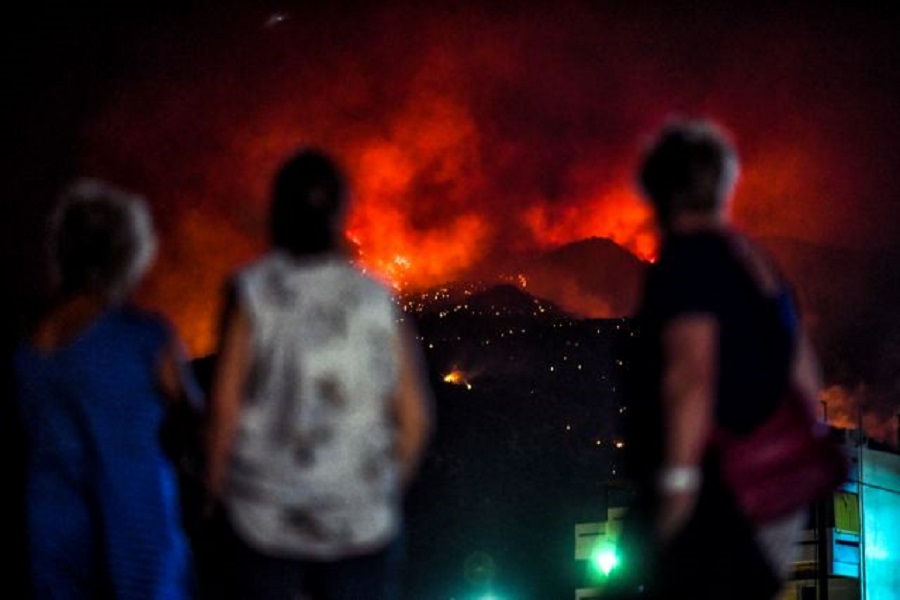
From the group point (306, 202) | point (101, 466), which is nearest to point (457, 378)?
point (101, 466)

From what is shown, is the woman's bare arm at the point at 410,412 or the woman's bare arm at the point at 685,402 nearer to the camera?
the woman's bare arm at the point at 685,402

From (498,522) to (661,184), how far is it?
4651 cm

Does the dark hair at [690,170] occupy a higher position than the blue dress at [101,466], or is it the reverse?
the dark hair at [690,170]

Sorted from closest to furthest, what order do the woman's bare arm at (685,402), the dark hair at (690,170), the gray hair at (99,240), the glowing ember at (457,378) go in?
the woman's bare arm at (685,402)
the dark hair at (690,170)
the gray hair at (99,240)
the glowing ember at (457,378)

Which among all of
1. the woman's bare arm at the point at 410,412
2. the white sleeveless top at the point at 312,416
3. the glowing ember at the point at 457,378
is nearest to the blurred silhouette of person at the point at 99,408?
the white sleeveless top at the point at 312,416

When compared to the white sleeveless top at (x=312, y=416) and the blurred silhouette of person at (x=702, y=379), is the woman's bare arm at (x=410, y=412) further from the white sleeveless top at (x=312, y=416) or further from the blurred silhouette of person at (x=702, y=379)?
the blurred silhouette of person at (x=702, y=379)

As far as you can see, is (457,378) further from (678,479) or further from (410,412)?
(678,479)

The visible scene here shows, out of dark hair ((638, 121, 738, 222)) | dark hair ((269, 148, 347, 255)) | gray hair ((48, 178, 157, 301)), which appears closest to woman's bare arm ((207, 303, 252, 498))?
dark hair ((269, 148, 347, 255))

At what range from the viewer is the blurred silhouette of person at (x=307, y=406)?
3102 mm

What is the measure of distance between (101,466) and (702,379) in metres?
1.93

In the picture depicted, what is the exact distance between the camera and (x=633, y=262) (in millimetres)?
54219

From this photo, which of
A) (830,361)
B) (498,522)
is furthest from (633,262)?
(498,522)

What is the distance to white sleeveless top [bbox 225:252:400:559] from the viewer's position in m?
3.10

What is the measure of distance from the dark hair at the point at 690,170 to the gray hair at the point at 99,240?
162 cm
